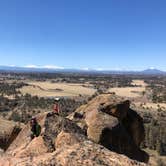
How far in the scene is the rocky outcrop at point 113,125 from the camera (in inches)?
838

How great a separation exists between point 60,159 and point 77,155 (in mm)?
541

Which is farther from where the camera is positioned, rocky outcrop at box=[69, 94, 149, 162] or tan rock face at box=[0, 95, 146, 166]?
rocky outcrop at box=[69, 94, 149, 162]

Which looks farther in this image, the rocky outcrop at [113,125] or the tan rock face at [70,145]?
the rocky outcrop at [113,125]

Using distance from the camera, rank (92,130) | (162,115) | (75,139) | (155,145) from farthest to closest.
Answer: (162,115) < (155,145) < (92,130) < (75,139)

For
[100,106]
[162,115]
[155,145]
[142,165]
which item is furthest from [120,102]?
[162,115]

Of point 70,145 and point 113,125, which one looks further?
point 113,125

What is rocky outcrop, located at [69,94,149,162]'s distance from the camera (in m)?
21.3

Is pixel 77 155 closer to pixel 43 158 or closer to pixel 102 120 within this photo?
pixel 43 158

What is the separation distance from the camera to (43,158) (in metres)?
9.88

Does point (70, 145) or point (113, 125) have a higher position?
point (70, 145)

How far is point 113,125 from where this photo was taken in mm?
22125

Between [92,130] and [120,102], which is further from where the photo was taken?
[120,102]

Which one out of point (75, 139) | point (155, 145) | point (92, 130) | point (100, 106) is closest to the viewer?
point (75, 139)

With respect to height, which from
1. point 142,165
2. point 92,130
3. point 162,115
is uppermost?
point 142,165
